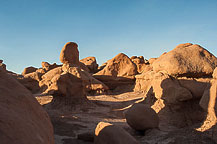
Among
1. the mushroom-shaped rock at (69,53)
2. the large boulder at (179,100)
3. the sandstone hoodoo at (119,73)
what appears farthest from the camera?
the sandstone hoodoo at (119,73)

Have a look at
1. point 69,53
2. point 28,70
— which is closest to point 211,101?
point 69,53

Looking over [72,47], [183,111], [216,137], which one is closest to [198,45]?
[183,111]

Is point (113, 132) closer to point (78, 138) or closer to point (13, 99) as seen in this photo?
point (78, 138)

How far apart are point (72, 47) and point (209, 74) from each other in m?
10.4

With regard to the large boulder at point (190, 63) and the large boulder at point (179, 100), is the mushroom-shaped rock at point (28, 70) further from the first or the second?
the large boulder at point (190, 63)

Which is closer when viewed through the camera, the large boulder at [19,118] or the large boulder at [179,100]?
the large boulder at [19,118]

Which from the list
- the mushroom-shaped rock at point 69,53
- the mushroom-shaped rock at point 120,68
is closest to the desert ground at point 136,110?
the mushroom-shaped rock at point 69,53

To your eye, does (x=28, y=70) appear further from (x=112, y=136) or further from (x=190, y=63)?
(x=112, y=136)

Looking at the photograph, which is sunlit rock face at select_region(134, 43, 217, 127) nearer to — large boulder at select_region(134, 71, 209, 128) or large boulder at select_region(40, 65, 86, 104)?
large boulder at select_region(134, 71, 209, 128)

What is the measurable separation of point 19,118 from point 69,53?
12253 millimetres

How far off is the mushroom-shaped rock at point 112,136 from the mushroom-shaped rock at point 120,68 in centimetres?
1362

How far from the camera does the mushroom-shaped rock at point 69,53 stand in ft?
43.9

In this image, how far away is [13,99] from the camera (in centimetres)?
198

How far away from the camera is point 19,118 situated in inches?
67.1
